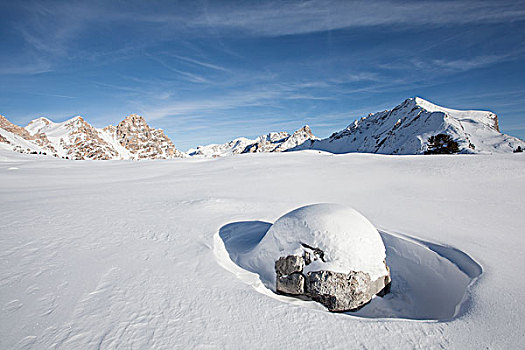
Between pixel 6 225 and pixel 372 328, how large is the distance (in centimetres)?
654

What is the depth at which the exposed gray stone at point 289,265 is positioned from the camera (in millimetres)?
3373

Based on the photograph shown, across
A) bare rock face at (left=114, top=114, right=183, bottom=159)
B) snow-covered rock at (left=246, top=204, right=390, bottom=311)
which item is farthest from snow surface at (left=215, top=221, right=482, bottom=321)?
bare rock face at (left=114, top=114, right=183, bottom=159)

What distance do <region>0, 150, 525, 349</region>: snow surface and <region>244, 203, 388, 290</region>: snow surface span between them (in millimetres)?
400

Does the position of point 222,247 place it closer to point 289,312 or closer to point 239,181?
point 289,312

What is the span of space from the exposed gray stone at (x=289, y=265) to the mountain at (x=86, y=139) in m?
68.5

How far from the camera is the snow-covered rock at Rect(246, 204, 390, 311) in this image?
124 inches

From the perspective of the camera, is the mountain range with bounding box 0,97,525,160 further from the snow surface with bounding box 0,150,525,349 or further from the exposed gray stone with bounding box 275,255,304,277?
the exposed gray stone with bounding box 275,255,304,277

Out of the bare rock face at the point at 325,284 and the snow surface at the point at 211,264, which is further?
the bare rock face at the point at 325,284

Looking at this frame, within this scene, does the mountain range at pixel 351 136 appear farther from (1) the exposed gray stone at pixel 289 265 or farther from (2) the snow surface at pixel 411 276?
(1) the exposed gray stone at pixel 289 265

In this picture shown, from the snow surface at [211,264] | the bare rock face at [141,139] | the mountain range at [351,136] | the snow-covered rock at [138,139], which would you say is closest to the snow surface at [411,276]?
the snow surface at [211,264]

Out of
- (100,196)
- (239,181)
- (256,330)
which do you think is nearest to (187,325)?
(256,330)

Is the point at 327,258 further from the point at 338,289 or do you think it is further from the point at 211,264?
the point at 211,264

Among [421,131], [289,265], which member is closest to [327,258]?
[289,265]

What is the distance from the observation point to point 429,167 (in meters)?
10.0
